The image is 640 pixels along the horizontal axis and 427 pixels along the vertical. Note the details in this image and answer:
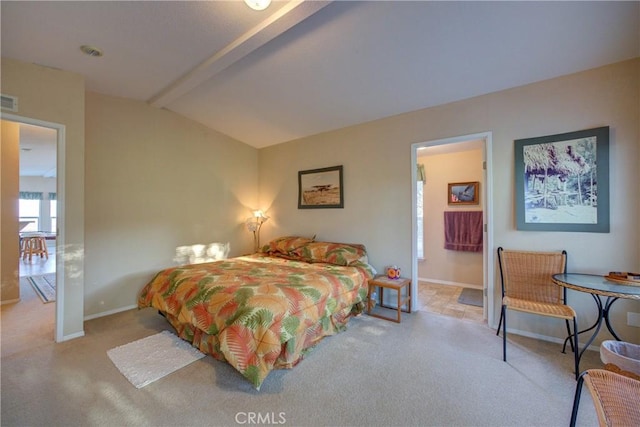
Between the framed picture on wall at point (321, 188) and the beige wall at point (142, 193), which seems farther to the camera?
the framed picture on wall at point (321, 188)

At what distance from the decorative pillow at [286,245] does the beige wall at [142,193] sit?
923 millimetres

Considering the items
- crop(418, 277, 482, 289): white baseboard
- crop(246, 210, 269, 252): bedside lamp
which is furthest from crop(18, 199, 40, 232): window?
crop(418, 277, 482, 289): white baseboard

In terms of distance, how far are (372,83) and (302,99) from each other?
3.01 ft

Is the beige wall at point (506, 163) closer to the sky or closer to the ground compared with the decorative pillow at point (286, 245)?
closer to the sky

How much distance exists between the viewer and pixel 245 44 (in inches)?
90.4

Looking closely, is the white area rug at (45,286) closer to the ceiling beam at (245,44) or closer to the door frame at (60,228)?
the door frame at (60,228)

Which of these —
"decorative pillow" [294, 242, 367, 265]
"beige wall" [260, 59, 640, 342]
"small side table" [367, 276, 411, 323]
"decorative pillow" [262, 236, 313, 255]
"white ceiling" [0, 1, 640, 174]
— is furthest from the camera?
"decorative pillow" [262, 236, 313, 255]

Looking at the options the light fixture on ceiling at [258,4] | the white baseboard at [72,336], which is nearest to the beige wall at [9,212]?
the white baseboard at [72,336]

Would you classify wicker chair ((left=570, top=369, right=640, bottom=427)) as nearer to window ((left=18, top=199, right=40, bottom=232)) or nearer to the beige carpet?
the beige carpet

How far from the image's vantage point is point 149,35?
7.48 feet

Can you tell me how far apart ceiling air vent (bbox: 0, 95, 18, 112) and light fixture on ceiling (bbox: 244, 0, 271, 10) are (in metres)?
2.32

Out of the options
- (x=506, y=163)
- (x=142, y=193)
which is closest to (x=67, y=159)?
(x=142, y=193)

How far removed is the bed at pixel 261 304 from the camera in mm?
1871

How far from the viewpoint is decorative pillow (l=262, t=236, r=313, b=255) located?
403 centimetres
